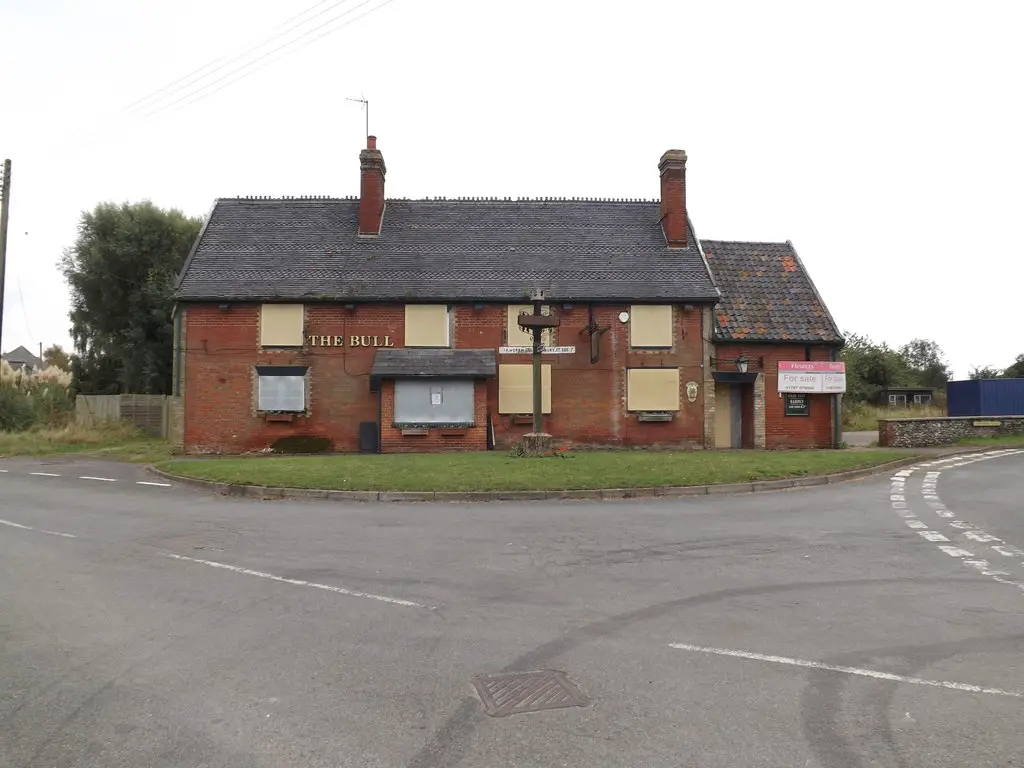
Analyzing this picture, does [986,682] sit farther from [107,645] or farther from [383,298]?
[383,298]

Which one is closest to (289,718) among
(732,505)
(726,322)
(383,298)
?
(732,505)

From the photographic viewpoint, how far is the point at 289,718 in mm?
3805

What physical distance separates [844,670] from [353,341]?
65.0 ft

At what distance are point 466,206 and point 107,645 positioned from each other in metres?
23.3

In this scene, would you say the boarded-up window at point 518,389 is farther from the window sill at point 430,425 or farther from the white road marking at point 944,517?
the white road marking at point 944,517

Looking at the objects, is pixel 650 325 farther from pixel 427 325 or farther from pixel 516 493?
pixel 516 493

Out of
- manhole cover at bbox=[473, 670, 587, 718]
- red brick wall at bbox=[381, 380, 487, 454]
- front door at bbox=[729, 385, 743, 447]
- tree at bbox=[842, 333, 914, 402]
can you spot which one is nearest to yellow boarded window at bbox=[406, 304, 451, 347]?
red brick wall at bbox=[381, 380, 487, 454]

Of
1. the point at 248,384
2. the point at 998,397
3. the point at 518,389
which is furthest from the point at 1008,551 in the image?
the point at 998,397

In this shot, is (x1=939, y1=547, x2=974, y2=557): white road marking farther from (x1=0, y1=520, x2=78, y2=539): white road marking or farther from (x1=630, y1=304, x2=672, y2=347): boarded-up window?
(x1=630, y1=304, x2=672, y2=347): boarded-up window

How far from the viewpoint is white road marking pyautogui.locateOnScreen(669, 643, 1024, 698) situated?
4133 millimetres

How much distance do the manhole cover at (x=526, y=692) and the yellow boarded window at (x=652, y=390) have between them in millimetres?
19069

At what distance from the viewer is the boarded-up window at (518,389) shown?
2286cm

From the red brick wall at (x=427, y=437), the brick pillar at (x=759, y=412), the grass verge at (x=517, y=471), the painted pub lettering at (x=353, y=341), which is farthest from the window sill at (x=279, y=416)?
the brick pillar at (x=759, y=412)

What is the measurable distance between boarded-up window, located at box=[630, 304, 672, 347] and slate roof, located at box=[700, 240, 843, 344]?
165cm
